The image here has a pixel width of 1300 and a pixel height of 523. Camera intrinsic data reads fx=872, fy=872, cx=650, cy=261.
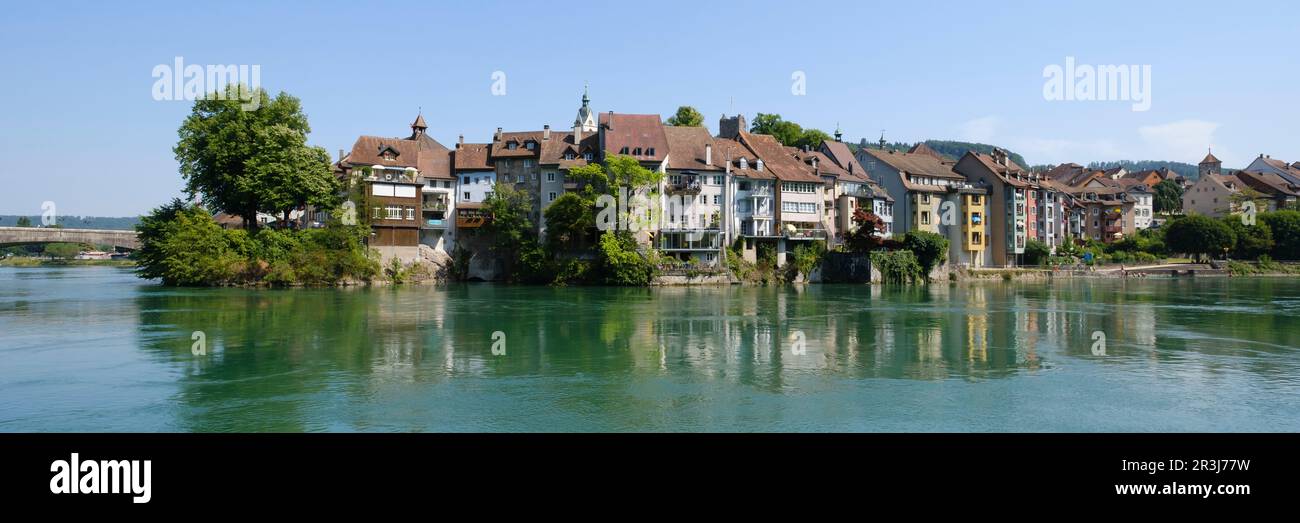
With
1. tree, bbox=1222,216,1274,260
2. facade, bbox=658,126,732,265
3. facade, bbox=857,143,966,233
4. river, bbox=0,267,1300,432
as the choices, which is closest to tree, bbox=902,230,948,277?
facade, bbox=857,143,966,233

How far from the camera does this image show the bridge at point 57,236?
95.6 meters

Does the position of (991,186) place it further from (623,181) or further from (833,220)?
(623,181)

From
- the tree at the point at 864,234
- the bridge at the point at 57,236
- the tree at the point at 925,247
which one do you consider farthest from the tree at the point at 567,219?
the bridge at the point at 57,236

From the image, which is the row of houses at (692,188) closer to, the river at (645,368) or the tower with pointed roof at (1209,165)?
the river at (645,368)

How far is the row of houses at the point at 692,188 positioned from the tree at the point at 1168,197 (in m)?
56.5

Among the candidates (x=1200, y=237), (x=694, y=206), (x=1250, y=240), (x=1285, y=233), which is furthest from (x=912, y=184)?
(x=1285, y=233)

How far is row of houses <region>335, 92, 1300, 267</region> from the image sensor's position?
2879 inches

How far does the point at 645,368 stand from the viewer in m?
25.0

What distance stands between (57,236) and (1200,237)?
12688 centimetres

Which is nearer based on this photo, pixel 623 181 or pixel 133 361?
pixel 133 361

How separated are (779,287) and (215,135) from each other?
44.6 meters

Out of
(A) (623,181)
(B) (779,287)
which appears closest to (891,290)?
(B) (779,287)

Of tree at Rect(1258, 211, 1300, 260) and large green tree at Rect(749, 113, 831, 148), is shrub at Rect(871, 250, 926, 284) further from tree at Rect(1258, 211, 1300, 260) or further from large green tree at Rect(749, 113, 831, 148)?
tree at Rect(1258, 211, 1300, 260)
